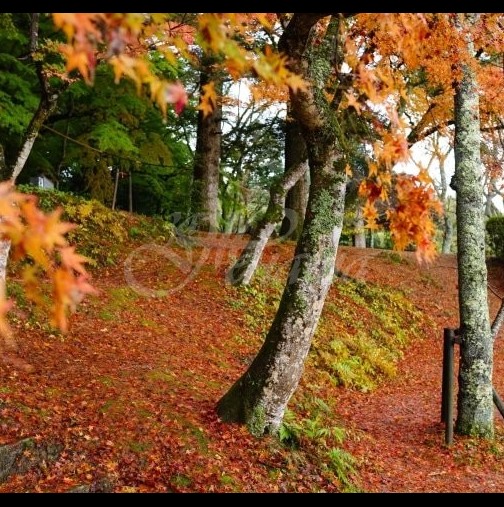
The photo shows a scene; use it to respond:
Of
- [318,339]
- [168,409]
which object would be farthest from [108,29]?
[318,339]

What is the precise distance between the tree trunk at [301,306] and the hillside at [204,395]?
14.3 inches

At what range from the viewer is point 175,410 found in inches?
248

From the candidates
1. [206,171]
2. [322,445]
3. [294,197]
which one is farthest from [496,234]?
[322,445]

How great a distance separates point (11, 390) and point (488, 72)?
9022 millimetres

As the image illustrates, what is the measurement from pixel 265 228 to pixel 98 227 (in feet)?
14.5

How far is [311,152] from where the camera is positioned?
19.9 ft

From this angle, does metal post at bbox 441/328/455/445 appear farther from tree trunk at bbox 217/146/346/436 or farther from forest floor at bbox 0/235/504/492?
tree trunk at bbox 217/146/346/436

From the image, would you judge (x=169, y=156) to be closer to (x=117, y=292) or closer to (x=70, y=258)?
(x=117, y=292)

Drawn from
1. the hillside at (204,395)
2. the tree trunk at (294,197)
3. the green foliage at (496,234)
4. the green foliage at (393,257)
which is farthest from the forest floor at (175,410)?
the green foliage at (496,234)

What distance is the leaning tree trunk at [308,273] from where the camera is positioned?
601 cm

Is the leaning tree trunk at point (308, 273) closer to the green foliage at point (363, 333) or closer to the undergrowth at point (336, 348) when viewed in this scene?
the undergrowth at point (336, 348)

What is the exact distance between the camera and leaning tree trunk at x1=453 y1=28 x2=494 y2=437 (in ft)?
25.7

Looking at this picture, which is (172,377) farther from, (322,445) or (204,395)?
(322,445)

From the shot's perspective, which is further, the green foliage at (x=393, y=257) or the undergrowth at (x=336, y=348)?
the green foliage at (x=393, y=257)
